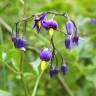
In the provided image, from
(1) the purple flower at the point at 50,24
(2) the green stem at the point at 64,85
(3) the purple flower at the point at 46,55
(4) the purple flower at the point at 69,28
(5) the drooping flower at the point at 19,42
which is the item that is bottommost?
(2) the green stem at the point at 64,85

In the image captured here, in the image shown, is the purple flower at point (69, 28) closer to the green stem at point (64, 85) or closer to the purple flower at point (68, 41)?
the purple flower at point (68, 41)

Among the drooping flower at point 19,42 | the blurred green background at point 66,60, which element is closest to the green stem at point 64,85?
the blurred green background at point 66,60

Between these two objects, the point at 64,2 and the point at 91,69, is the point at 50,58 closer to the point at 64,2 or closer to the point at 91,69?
the point at 91,69

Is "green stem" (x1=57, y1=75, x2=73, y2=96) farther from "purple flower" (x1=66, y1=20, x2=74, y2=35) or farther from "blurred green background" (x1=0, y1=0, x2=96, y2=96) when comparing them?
"purple flower" (x1=66, y1=20, x2=74, y2=35)

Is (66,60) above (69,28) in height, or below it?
below

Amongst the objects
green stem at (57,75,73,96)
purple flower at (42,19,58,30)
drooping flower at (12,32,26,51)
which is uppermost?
purple flower at (42,19,58,30)

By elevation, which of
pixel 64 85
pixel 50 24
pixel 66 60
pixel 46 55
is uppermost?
pixel 50 24

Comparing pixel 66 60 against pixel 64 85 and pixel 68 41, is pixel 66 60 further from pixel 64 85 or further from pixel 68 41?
pixel 68 41

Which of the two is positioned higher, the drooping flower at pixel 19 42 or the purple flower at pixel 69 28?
the purple flower at pixel 69 28

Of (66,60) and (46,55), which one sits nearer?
(46,55)

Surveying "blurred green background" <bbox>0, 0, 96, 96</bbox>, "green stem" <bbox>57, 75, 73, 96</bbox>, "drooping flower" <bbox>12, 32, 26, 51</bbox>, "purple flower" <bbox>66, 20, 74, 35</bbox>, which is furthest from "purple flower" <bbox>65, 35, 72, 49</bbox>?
"green stem" <bbox>57, 75, 73, 96</bbox>

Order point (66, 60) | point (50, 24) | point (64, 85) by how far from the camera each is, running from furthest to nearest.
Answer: point (64, 85), point (66, 60), point (50, 24)

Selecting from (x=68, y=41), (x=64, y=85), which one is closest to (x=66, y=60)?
(x=64, y=85)
